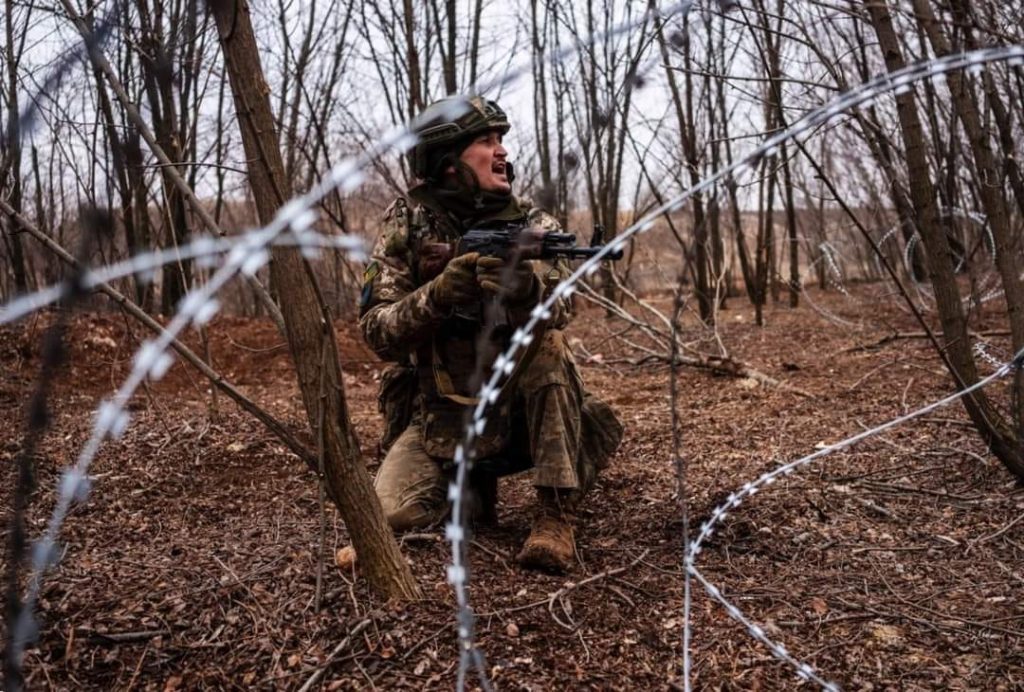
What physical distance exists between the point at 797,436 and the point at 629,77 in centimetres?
237

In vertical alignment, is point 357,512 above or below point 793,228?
below

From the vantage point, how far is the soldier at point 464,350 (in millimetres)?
2338

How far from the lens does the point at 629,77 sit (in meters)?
1.53

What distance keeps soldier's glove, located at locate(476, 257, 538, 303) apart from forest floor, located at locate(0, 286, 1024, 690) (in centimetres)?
74

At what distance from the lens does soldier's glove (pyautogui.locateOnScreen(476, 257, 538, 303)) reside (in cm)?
202

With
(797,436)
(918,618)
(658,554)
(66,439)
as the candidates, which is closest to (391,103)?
(66,439)

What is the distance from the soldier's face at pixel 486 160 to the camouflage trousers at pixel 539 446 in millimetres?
498

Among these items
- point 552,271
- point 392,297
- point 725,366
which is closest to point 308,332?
point 392,297

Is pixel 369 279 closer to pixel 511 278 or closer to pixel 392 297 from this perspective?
pixel 392 297

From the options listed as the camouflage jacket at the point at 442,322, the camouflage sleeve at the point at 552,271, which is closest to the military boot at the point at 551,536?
the camouflage jacket at the point at 442,322

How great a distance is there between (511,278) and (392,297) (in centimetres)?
64

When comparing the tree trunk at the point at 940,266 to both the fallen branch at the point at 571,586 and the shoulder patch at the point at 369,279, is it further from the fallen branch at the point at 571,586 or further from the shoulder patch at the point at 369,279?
the shoulder patch at the point at 369,279

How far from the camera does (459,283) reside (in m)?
2.13

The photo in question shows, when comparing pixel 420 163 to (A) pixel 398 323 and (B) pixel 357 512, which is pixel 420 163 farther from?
(B) pixel 357 512
